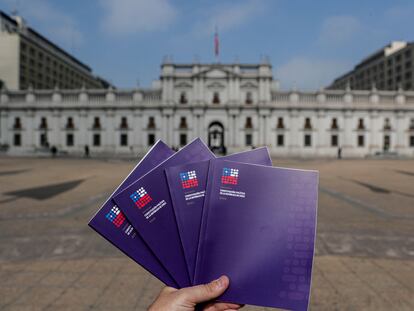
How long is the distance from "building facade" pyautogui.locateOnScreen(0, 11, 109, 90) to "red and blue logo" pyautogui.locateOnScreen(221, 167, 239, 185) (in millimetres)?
54939

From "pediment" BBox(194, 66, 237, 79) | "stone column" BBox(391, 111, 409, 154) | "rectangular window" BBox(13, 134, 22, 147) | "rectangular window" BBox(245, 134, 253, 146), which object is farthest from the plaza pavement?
"rectangular window" BBox(13, 134, 22, 147)

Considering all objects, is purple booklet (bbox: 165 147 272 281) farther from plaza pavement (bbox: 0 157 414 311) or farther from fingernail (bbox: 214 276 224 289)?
plaza pavement (bbox: 0 157 414 311)

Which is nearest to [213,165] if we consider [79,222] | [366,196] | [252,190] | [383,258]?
[252,190]

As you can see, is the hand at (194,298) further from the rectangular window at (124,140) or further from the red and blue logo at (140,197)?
the rectangular window at (124,140)

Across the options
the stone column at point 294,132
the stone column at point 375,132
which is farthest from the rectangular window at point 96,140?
the stone column at point 375,132

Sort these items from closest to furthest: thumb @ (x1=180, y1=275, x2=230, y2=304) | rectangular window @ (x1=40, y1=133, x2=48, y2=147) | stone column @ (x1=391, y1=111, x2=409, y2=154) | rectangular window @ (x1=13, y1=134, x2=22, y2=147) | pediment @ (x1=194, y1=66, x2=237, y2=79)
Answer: thumb @ (x1=180, y1=275, x2=230, y2=304), pediment @ (x1=194, y1=66, x2=237, y2=79), stone column @ (x1=391, y1=111, x2=409, y2=154), rectangular window @ (x1=40, y1=133, x2=48, y2=147), rectangular window @ (x1=13, y1=134, x2=22, y2=147)

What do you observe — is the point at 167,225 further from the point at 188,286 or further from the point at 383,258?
the point at 383,258

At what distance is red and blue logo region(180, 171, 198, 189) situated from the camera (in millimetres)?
1631

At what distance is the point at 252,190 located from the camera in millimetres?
1636

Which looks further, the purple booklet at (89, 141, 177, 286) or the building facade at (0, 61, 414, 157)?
the building facade at (0, 61, 414, 157)

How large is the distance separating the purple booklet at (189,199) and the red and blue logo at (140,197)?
0.14 m

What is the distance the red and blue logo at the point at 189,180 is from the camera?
163cm

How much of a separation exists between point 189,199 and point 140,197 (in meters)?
0.26

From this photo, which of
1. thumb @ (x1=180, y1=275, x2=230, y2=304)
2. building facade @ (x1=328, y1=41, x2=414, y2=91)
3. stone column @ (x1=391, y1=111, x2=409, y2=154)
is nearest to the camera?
thumb @ (x1=180, y1=275, x2=230, y2=304)
